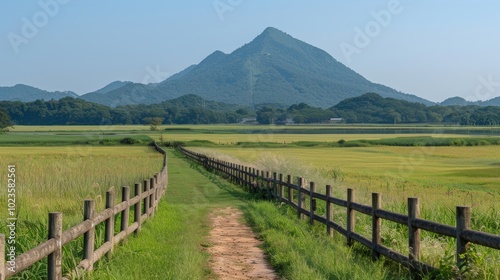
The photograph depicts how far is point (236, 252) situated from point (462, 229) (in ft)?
17.4

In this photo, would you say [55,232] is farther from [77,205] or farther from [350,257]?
[77,205]

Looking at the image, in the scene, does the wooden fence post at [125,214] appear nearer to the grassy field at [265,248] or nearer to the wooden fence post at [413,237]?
the grassy field at [265,248]

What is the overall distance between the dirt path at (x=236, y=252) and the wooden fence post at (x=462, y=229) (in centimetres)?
297

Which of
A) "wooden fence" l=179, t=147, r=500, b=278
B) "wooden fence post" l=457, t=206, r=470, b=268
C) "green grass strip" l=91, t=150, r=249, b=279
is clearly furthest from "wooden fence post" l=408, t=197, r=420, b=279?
"green grass strip" l=91, t=150, r=249, b=279

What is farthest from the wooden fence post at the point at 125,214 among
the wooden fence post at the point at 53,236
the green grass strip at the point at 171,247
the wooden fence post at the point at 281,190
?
the wooden fence post at the point at 281,190

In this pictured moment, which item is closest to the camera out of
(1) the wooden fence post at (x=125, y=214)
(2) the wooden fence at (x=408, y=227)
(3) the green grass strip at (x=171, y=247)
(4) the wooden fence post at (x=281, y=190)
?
(2) the wooden fence at (x=408, y=227)

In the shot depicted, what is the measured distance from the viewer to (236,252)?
38.0 feet

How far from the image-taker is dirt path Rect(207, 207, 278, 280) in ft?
31.6

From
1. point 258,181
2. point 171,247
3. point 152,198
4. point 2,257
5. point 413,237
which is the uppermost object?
point 2,257

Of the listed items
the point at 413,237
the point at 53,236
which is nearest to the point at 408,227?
the point at 413,237

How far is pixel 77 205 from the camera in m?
16.3

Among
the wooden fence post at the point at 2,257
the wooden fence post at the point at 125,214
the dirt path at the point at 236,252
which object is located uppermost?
the wooden fence post at the point at 2,257

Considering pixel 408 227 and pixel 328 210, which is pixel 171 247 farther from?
pixel 408 227

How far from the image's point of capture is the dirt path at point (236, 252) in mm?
9633
